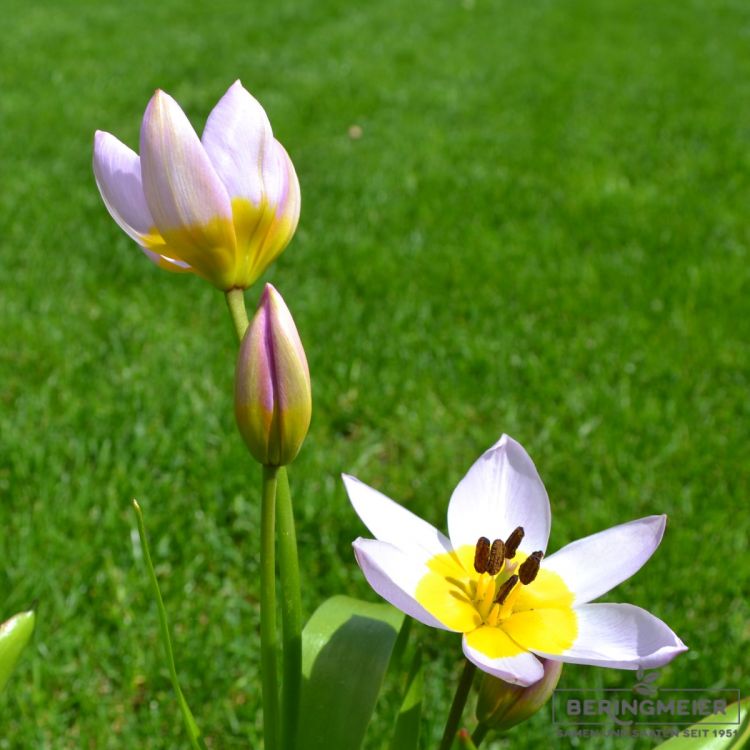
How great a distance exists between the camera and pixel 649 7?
7.46 meters

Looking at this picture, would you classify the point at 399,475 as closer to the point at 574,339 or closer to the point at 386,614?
the point at 574,339

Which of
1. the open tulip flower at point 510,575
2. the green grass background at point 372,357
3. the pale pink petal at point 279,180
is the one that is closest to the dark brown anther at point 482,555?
the open tulip flower at point 510,575

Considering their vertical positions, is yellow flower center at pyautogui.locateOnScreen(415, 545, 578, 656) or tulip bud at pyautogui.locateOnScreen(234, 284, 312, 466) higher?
tulip bud at pyautogui.locateOnScreen(234, 284, 312, 466)

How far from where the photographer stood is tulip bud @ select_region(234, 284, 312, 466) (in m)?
0.76

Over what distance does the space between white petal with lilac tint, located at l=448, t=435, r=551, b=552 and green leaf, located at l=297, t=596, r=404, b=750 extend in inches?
7.8

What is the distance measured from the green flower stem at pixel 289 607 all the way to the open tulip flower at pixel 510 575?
0.21 feet

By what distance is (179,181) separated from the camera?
798 millimetres

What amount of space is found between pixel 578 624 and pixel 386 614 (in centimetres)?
33

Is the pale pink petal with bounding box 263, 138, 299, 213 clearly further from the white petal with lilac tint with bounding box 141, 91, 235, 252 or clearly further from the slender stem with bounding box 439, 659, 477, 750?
the slender stem with bounding box 439, 659, 477, 750

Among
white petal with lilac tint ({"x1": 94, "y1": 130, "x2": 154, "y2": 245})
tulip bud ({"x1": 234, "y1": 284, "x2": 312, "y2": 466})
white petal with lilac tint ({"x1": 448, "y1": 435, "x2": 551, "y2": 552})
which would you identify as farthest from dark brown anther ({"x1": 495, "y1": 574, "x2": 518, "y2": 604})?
white petal with lilac tint ({"x1": 94, "y1": 130, "x2": 154, "y2": 245})

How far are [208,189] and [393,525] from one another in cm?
35

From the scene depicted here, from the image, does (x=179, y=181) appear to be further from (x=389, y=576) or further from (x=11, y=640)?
(x=11, y=640)

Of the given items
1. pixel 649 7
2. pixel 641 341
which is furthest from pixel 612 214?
pixel 649 7

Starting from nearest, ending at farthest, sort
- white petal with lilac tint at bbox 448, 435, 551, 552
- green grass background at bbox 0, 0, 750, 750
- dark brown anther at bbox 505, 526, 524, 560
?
dark brown anther at bbox 505, 526, 524, 560
white petal with lilac tint at bbox 448, 435, 551, 552
green grass background at bbox 0, 0, 750, 750
